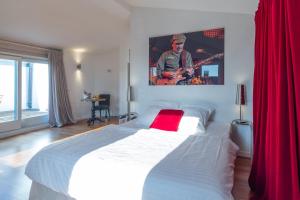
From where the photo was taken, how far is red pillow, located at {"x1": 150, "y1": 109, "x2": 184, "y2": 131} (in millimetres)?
2822

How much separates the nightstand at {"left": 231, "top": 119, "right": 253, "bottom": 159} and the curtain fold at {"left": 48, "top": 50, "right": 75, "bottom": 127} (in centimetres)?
441

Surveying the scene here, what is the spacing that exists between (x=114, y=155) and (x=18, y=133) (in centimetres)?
412

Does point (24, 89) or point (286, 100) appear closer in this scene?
point (286, 100)

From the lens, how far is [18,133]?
4816 mm

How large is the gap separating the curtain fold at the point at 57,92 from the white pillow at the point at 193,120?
3.84 m

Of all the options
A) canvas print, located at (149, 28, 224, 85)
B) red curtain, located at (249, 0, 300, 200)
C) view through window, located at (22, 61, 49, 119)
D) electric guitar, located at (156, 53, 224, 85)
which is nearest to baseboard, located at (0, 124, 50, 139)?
view through window, located at (22, 61, 49, 119)

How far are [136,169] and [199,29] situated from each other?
269cm

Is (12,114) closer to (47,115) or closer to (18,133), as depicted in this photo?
(18,133)

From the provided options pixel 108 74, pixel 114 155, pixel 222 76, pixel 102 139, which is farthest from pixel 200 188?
pixel 108 74

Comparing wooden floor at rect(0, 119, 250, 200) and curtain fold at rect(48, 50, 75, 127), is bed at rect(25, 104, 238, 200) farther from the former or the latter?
curtain fold at rect(48, 50, 75, 127)

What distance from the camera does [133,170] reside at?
4.87 feet

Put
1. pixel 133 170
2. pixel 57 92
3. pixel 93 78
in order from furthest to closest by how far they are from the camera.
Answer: pixel 93 78 → pixel 57 92 → pixel 133 170

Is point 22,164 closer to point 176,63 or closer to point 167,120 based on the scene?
point 167,120

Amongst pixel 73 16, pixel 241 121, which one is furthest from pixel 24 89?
pixel 241 121
